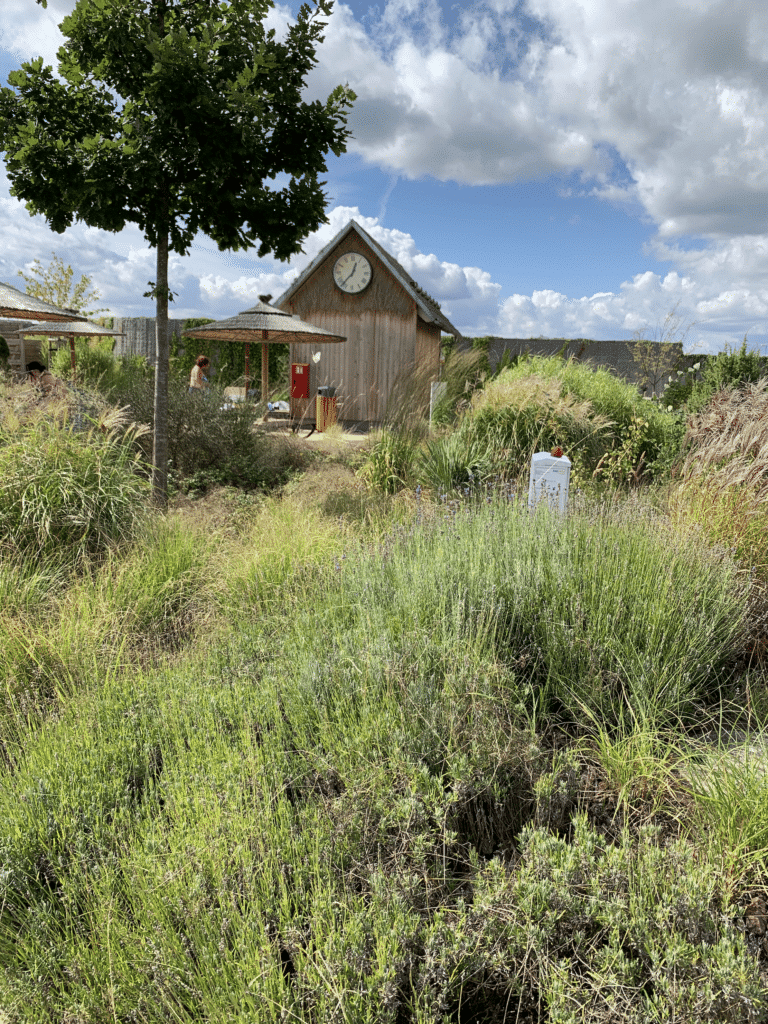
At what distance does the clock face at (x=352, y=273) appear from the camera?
15.9 meters

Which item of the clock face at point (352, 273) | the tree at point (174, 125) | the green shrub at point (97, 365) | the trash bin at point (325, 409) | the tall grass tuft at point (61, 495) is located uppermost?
the clock face at point (352, 273)

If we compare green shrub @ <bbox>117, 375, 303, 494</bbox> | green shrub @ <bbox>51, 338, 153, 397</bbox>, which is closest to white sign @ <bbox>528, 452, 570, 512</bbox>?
green shrub @ <bbox>117, 375, 303, 494</bbox>

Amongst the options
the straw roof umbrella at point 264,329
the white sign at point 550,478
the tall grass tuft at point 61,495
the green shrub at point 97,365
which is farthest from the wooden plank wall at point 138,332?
the white sign at point 550,478

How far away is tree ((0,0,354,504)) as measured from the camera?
5918 millimetres

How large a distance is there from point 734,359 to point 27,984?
825cm

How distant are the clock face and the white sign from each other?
11971 mm

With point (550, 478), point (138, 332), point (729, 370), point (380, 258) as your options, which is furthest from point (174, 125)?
point (138, 332)

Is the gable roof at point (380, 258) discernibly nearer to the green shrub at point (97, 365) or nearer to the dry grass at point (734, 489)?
the green shrub at point (97, 365)

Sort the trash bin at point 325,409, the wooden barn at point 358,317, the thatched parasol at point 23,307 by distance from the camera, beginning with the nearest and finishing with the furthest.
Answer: the thatched parasol at point 23,307
the trash bin at point 325,409
the wooden barn at point 358,317

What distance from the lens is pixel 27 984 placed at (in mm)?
1740

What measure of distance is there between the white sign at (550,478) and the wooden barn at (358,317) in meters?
10.5

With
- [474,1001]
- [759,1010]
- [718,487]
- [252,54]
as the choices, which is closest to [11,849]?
[474,1001]

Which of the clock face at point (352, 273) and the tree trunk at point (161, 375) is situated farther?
the clock face at point (352, 273)

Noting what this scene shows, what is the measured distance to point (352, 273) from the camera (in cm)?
1603
